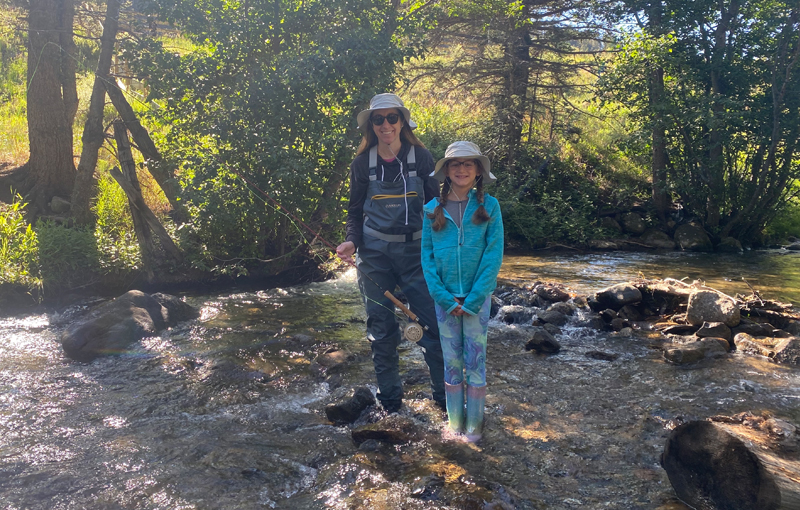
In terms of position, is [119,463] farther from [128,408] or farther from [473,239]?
[473,239]

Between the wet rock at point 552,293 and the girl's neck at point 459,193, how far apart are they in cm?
539

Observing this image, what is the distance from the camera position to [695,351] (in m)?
5.89

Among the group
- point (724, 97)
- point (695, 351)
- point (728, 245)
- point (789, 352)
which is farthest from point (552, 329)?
point (728, 245)

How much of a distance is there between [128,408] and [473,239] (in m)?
3.12

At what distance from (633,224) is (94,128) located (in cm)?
1251

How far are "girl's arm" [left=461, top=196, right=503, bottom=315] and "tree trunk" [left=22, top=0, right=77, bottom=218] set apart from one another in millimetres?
9655

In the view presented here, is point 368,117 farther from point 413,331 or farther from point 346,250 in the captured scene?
point 413,331

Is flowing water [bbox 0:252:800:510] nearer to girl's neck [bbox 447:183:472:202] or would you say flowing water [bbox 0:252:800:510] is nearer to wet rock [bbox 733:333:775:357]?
wet rock [bbox 733:333:775:357]

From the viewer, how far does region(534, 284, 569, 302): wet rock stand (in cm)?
869

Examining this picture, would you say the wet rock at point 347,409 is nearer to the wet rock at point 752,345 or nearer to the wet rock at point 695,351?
the wet rock at point 695,351

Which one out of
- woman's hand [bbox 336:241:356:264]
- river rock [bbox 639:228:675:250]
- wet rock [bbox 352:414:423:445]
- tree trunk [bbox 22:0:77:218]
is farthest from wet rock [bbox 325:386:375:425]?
river rock [bbox 639:228:675:250]

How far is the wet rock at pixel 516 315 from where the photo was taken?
787 cm

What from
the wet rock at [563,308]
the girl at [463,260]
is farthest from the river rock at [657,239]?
the girl at [463,260]

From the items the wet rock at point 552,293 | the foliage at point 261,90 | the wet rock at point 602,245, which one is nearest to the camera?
the foliage at point 261,90
